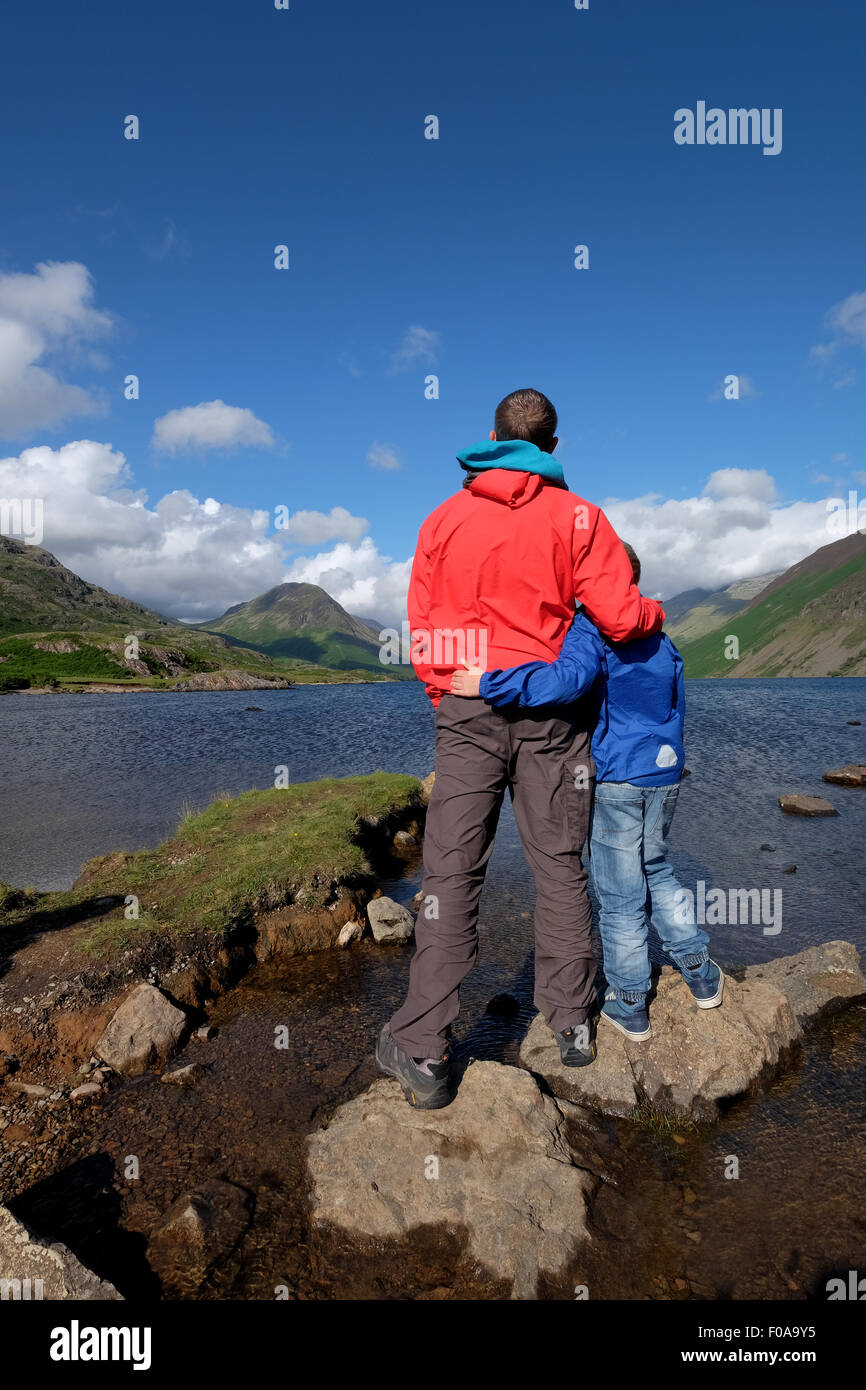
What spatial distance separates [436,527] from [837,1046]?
7112 millimetres

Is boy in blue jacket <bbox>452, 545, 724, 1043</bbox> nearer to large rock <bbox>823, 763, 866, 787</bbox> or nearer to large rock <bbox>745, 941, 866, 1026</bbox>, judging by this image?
large rock <bbox>745, 941, 866, 1026</bbox>

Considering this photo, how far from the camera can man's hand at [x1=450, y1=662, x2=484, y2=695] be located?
516 centimetres

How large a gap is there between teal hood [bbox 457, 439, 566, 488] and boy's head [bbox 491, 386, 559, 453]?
0.23m

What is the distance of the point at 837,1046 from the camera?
24.3 ft

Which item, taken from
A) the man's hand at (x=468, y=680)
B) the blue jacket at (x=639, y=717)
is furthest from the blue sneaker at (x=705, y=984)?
the man's hand at (x=468, y=680)

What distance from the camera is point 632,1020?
6461mm

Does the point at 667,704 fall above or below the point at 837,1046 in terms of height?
above

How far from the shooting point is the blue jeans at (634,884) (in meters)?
6.23

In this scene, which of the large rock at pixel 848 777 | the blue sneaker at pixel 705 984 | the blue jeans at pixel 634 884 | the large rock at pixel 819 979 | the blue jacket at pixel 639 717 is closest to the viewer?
the blue jacket at pixel 639 717

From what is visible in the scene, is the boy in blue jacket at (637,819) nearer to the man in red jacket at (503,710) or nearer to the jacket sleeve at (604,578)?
the jacket sleeve at (604,578)

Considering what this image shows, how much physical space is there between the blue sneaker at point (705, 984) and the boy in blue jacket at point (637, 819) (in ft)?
0.04
